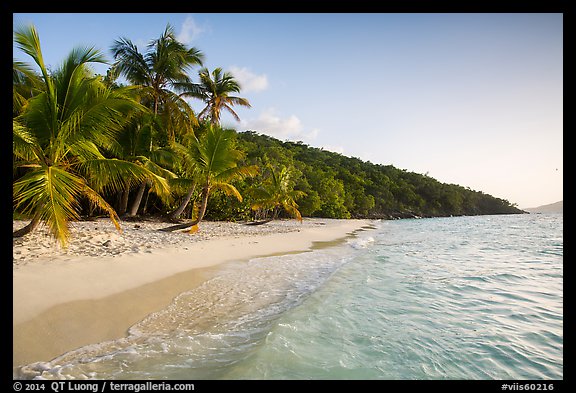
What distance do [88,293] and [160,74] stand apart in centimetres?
1484

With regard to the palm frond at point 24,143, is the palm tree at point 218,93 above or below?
above

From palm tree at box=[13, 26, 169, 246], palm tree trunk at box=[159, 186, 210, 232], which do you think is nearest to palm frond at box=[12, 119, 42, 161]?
palm tree at box=[13, 26, 169, 246]

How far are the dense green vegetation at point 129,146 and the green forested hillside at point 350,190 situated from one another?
15.6 inches

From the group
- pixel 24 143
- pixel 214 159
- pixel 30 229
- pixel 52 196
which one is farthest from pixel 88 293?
pixel 214 159

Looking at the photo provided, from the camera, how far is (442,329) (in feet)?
14.5

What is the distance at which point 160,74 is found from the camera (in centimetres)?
1573

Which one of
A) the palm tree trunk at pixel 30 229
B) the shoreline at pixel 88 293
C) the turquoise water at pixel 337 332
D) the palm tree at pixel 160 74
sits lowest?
the turquoise water at pixel 337 332

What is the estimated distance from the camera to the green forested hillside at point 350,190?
35.1m

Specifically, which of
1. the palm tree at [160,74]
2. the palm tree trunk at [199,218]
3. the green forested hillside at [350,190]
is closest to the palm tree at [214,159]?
the palm tree trunk at [199,218]

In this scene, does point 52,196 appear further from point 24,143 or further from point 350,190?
point 350,190

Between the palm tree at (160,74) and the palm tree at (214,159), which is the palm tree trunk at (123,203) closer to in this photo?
the palm tree at (160,74)

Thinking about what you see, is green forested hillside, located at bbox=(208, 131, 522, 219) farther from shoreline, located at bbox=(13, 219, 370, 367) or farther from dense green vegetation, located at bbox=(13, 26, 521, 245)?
shoreline, located at bbox=(13, 219, 370, 367)
